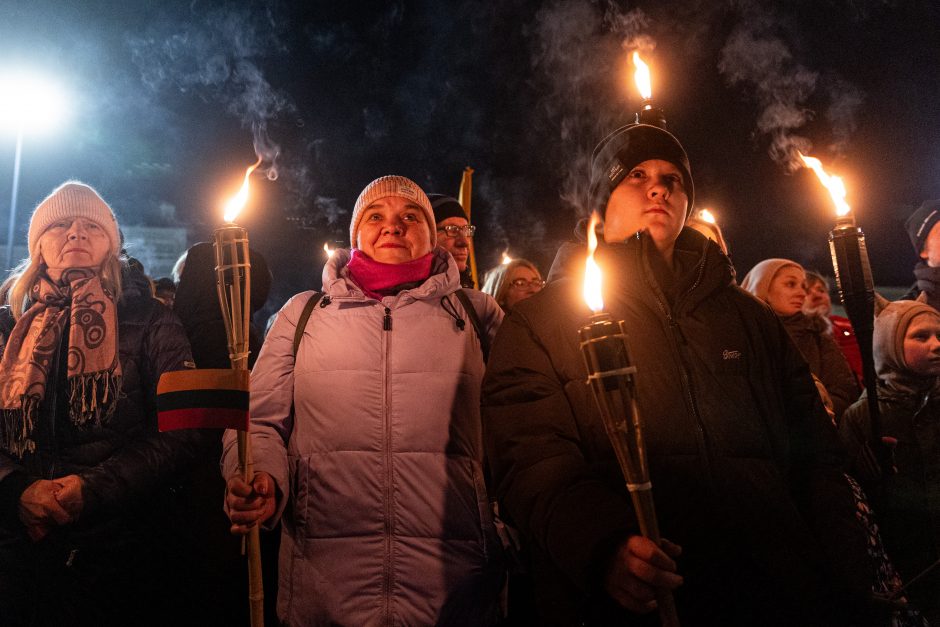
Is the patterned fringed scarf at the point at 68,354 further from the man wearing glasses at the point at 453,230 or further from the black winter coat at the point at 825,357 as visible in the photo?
the black winter coat at the point at 825,357

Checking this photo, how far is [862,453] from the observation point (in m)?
2.72

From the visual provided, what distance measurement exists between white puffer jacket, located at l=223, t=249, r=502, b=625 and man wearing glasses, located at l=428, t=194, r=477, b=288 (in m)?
1.97

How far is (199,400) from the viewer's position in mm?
1829

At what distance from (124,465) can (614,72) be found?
7.29m

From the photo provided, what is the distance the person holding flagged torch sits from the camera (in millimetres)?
1471

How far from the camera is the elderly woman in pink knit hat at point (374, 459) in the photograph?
2.16 m

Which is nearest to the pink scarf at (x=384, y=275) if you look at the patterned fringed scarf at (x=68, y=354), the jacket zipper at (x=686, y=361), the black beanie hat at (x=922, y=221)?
the jacket zipper at (x=686, y=361)

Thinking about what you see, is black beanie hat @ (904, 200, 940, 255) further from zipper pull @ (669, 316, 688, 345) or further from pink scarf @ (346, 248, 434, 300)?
pink scarf @ (346, 248, 434, 300)

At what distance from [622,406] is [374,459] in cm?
133

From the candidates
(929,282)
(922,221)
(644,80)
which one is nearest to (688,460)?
(644,80)

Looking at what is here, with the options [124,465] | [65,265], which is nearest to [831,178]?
[124,465]

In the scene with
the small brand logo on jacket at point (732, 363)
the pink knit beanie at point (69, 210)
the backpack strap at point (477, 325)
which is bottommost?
the small brand logo on jacket at point (732, 363)

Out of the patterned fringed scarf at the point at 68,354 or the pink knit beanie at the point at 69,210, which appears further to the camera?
the pink knit beanie at the point at 69,210

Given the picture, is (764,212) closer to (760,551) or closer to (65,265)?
(760,551)
